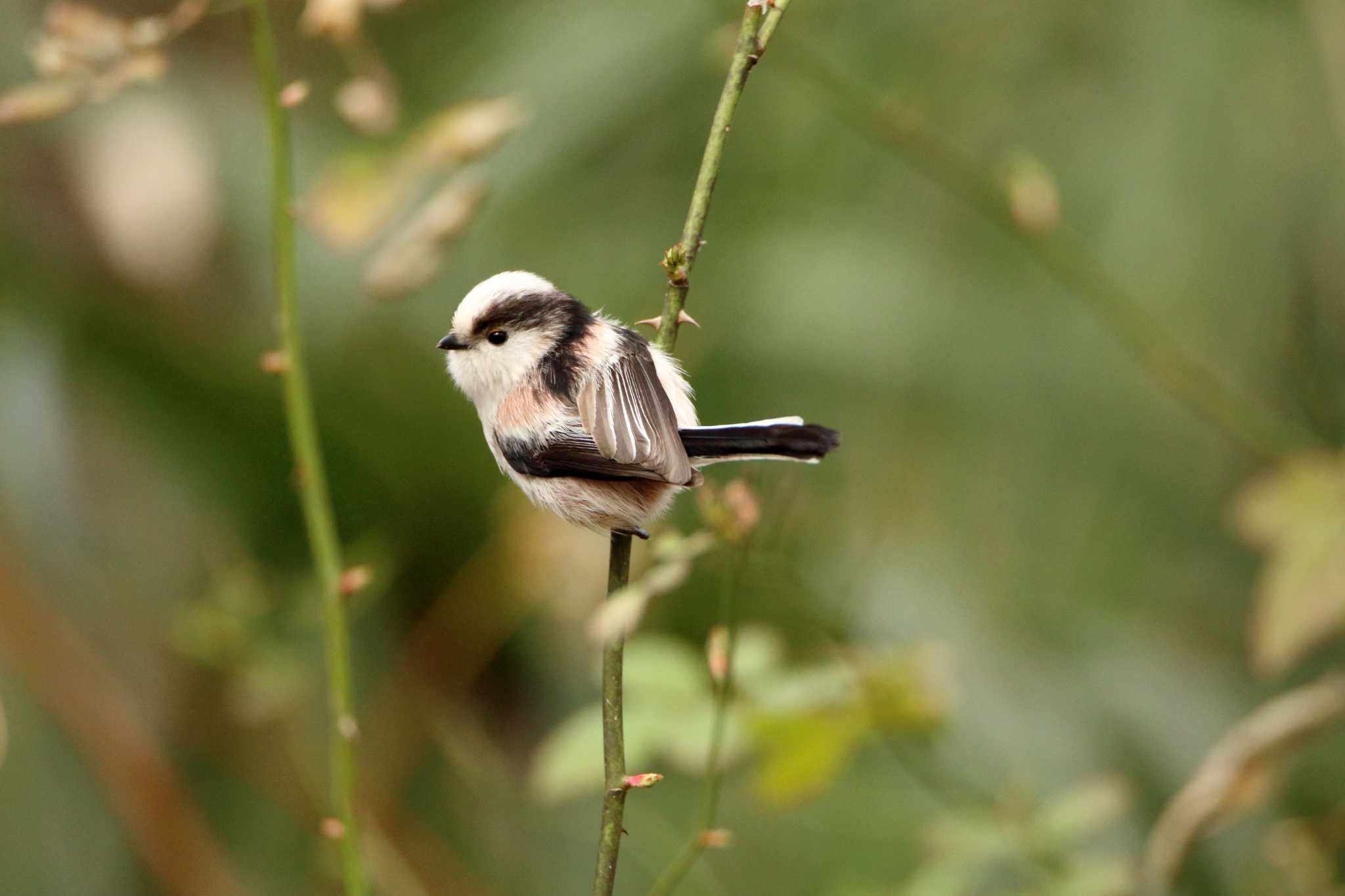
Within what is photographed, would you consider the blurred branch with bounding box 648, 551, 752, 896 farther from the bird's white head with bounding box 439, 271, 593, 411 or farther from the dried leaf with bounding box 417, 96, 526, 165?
the dried leaf with bounding box 417, 96, 526, 165

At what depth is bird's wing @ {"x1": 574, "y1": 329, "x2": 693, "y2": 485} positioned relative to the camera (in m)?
1.04

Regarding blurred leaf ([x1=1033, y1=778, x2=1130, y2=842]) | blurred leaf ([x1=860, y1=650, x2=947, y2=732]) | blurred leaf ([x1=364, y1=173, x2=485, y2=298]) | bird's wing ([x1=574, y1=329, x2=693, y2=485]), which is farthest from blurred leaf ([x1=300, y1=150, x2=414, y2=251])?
blurred leaf ([x1=1033, y1=778, x2=1130, y2=842])

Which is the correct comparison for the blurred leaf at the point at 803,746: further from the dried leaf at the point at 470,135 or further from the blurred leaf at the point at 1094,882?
the dried leaf at the point at 470,135

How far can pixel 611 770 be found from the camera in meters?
0.91

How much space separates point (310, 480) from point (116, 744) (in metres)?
1.69

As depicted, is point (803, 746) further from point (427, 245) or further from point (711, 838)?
point (427, 245)

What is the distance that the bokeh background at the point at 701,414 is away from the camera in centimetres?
269

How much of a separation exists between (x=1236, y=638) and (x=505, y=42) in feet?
7.41

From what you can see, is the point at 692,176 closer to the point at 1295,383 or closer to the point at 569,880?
the point at 1295,383

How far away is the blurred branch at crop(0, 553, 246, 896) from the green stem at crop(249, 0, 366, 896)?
1.53 metres

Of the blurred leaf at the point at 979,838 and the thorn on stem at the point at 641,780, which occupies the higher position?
the blurred leaf at the point at 979,838

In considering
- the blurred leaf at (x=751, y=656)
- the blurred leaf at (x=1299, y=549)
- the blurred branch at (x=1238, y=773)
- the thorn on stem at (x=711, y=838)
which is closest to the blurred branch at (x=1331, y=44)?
the blurred leaf at (x=1299, y=549)

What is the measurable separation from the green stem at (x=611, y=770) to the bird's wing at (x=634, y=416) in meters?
0.18

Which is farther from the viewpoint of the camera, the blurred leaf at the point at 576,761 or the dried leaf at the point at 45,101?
the blurred leaf at the point at 576,761
